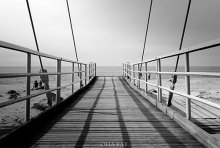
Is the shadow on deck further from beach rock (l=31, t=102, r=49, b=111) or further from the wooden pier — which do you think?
beach rock (l=31, t=102, r=49, b=111)

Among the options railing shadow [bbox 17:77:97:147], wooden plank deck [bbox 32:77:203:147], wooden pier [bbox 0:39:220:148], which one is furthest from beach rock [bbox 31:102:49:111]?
wooden plank deck [bbox 32:77:203:147]

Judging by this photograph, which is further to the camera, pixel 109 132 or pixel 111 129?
pixel 111 129

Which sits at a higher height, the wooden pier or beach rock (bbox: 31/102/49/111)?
the wooden pier

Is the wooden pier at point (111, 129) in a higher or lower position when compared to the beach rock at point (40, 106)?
higher

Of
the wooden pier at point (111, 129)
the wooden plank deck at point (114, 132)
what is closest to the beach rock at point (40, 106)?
the wooden pier at point (111, 129)

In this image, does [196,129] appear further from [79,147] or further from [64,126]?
[64,126]

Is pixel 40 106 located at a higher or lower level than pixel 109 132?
lower

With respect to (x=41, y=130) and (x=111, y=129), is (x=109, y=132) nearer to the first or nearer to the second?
(x=111, y=129)

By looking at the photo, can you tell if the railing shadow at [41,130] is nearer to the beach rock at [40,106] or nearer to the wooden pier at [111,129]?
the wooden pier at [111,129]

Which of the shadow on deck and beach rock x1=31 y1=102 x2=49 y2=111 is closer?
the shadow on deck

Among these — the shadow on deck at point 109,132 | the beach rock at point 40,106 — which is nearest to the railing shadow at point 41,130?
the shadow on deck at point 109,132

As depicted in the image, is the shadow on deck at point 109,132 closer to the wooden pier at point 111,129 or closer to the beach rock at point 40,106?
the wooden pier at point 111,129

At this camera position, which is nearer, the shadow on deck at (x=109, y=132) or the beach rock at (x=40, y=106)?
the shadow on deck at (x=109, y=132)

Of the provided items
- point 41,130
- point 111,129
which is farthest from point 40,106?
point 111,129
